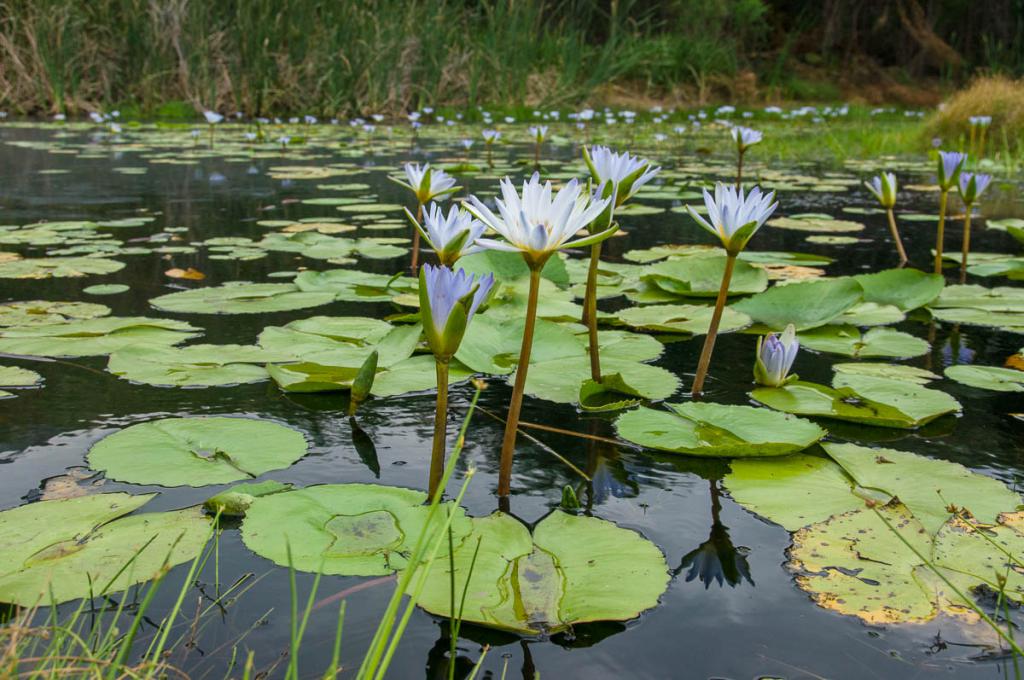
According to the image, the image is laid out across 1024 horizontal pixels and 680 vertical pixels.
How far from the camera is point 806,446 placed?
3.58 ft

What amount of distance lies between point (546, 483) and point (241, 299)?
43.8 inches

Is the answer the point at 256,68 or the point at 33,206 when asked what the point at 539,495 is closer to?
the point at 33,206

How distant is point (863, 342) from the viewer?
63.6 inches

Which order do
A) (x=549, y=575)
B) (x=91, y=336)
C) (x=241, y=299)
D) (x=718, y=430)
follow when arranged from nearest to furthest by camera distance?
(x=549, y=575), (x=718, y=430), (x=91, y=336), (x=241, y=299)

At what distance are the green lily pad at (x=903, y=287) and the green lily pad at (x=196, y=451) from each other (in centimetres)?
136

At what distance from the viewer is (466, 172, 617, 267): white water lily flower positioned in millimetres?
885

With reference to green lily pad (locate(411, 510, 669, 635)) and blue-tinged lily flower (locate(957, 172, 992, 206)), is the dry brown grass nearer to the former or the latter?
blue-tinged lily flower (locate(957, 172, 992, 206))

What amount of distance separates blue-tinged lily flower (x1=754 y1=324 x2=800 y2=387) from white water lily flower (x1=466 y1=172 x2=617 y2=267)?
1.65 ft

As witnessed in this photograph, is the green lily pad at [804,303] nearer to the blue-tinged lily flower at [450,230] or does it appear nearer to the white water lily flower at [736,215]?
the white water lily flower at [736,215]

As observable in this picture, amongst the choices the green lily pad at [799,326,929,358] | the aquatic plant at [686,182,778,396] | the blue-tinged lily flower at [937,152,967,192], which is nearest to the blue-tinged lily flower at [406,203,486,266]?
the aquatic plant at [686,182,778,396]

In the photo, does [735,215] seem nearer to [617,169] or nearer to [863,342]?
[617,169]

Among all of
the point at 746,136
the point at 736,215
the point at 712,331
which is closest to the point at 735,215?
the point at 736,215

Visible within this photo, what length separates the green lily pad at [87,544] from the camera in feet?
2.46

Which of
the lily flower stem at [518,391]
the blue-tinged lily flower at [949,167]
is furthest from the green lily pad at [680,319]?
the lily flower stem at [518,391]
